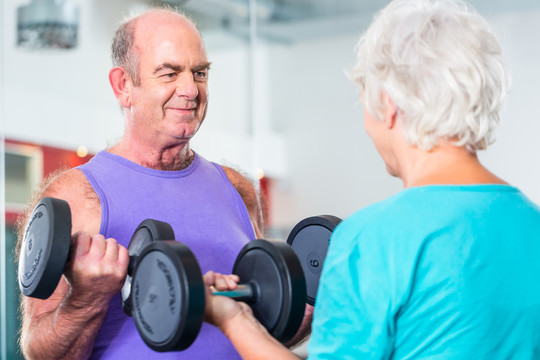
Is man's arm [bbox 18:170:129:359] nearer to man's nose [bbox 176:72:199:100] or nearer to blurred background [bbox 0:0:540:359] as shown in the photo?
man's nose [bbox 176:72:199:100]

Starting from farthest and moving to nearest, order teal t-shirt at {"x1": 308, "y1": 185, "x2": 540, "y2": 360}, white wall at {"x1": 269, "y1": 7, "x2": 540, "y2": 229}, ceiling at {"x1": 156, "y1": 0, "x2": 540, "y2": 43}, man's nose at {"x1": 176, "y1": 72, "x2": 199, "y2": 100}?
1. ceiling at {"x1": 156, "y1": 0, "x2": 540, "y2": 43}
2. white wall at {"x1": 269, "y1": 7, "x2": 540, "y2": 229}
3. man's nose at {"x1": 176, "y1": 72, "x2": 199, "y2": 100}
4. teal t-shirt at {"x1": 308, "y1": 185, "x2": 540, "y2": 360}

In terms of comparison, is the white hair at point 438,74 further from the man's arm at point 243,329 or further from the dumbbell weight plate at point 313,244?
the dumbbell weight plate at point 313,244

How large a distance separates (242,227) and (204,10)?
274 centimetres

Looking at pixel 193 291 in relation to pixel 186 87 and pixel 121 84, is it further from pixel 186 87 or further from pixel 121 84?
pixel 121 84

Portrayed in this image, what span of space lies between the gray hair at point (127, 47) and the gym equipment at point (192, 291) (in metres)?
0.57

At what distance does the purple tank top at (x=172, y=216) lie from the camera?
4.64 ft

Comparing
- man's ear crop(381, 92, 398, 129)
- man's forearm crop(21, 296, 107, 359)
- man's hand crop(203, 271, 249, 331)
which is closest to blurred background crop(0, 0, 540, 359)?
man's forearm crop(21, 296, 107, 359)

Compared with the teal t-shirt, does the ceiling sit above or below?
above

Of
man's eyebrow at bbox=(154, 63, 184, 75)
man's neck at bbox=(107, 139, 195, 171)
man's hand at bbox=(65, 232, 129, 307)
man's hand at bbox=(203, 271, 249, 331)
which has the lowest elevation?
man's hand at bbox=(203, 271, 249, 331)

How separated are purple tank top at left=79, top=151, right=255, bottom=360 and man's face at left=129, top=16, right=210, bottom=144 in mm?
105

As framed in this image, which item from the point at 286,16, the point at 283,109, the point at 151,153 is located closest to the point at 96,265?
the point at 151,153

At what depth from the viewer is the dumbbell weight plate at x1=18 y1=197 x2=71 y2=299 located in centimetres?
120

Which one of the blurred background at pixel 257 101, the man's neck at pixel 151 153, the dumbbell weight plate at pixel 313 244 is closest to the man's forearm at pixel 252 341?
the dumbbell weight plate at pixel 313 244

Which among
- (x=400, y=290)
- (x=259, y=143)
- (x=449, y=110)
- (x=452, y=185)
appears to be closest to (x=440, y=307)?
(x=400, y=290)
